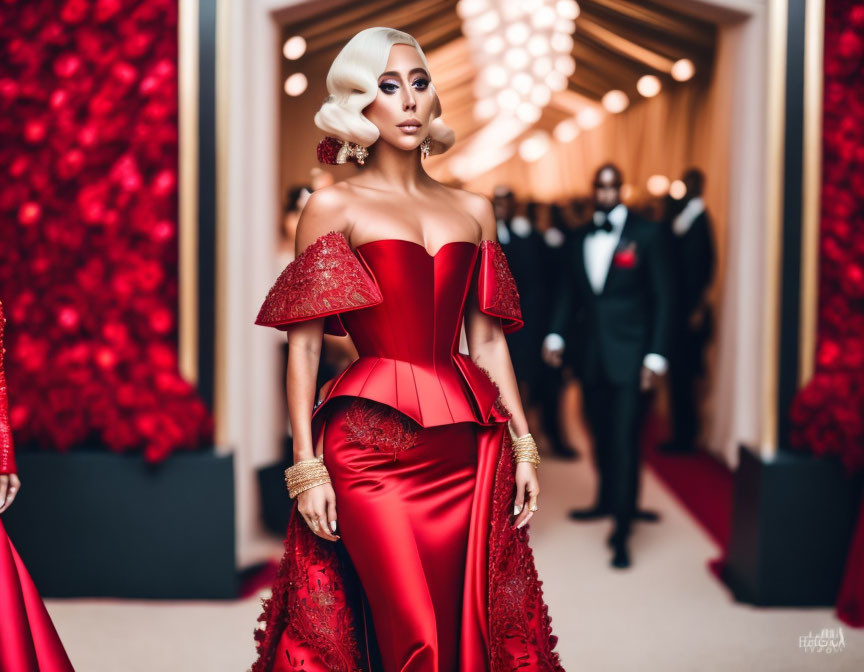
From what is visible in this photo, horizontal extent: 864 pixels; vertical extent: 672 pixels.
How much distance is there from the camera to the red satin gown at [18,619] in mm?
1942

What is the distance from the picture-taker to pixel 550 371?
6258mm

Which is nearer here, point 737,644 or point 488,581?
point 488,581

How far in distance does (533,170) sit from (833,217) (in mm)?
9361

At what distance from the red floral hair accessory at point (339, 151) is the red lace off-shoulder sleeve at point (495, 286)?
0.32 meters

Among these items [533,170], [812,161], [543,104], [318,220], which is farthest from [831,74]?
[533,170]

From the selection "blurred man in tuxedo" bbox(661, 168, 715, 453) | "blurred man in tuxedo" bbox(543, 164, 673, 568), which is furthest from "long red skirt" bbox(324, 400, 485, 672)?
"blurred man in tuxedo" bbox(661, 168, 715, 453)

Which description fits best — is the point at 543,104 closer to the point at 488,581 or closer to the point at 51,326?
the point at 51,326

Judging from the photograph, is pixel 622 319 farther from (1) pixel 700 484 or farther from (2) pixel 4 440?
(2) pixel 4 440

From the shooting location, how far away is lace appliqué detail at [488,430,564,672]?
6.26 ft

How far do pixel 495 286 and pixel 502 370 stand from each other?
0.62 ft

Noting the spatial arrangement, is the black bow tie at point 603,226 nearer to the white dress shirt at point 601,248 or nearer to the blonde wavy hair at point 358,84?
the white dress shirt at point 601,248

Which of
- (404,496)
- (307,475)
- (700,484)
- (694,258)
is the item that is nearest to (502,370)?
(404,496)

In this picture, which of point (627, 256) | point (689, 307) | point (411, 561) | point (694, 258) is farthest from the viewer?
point (689, 307)

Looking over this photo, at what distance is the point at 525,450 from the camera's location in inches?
81.1
